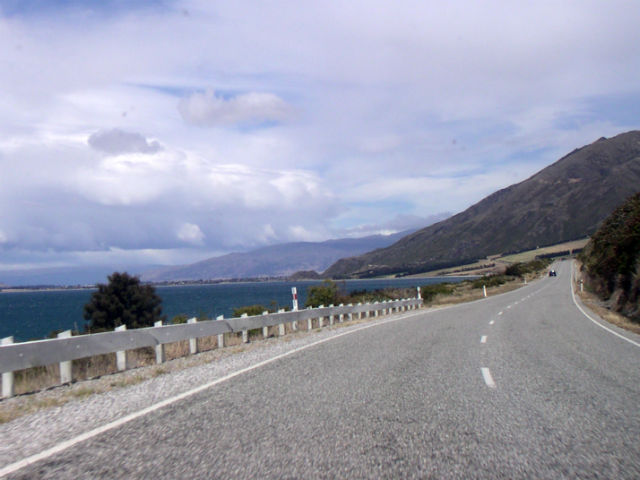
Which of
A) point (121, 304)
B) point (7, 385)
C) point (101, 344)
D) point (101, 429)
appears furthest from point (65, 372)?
point (121, 304)

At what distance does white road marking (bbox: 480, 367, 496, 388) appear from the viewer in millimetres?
9203

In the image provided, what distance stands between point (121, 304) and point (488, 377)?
44.2m

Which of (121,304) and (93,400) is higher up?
(121,304)

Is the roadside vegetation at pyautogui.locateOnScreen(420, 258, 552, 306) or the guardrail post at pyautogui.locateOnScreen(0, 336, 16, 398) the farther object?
the roadside vegetation at pyautogui.locateOnScreen(420, 258, 552, 306)

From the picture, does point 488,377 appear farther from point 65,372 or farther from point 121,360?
point 65,372

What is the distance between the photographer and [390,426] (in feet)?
21.5

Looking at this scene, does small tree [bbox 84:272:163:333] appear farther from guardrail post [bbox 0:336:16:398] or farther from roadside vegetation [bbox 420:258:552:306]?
guardrail post [bbox 0:336:16:398]

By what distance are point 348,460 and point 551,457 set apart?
180cm

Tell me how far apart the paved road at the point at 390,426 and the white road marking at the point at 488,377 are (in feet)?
0.10

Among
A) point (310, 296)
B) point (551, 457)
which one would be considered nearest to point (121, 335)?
point (551, 457)

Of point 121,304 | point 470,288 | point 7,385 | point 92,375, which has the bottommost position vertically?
point 92,375

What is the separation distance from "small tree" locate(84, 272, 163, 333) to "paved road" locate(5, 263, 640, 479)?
4056cm

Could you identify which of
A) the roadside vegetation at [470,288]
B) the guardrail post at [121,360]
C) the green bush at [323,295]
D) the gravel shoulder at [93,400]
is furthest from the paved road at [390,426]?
the roadside vegetation at [470,288]

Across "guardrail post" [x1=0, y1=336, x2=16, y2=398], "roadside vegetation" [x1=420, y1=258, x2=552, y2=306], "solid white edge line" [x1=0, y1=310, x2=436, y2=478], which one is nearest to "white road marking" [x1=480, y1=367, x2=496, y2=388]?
"solid white edge line" [x1=0, y1=310, x2=436, y2=478]
